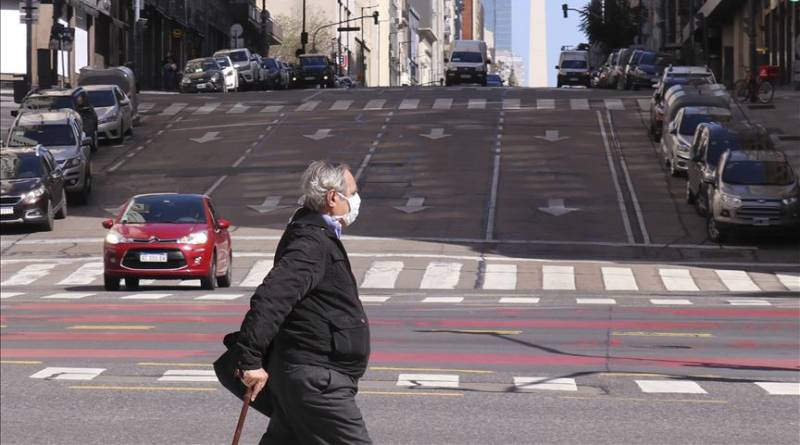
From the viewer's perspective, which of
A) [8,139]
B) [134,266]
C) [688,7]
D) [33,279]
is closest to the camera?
[134,266]

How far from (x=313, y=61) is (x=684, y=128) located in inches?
1865

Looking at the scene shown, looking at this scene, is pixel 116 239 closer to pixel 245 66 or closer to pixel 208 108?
pixel 208 108

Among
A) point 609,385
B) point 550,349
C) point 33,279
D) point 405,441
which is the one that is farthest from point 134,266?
point 405,441

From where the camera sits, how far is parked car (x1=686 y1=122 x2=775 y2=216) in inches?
1436

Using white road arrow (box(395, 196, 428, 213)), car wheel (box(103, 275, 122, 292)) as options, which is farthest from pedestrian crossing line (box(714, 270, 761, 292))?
white road arrow (box(395, 196, 428, 213))

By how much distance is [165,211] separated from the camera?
86.0ft

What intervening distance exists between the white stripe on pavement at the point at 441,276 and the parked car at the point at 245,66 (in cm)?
4789

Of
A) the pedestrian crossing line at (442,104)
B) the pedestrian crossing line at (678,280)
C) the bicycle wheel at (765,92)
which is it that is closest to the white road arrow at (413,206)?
the pedestrian crossing line at (678,280)

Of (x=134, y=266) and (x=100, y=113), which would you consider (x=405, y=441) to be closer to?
(x=134, y=266)

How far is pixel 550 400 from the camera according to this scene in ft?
40.5

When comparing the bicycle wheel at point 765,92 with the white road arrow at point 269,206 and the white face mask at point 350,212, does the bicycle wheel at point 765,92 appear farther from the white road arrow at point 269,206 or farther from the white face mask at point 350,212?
the white face mask at point 350,212

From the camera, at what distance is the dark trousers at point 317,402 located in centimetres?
701

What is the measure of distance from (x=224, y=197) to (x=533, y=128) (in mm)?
15577

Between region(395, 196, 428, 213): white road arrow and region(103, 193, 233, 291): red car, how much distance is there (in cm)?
1296
